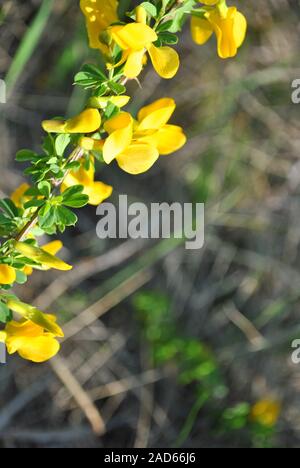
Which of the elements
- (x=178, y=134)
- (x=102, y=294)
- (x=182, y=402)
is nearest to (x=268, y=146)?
(x=102, y=294)

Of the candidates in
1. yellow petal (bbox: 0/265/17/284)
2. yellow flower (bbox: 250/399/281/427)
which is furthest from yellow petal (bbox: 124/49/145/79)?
yellow flower (bbox: 250/399/281/427)

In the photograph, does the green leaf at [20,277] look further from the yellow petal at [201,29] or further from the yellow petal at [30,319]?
the yellow petal at [201,29]

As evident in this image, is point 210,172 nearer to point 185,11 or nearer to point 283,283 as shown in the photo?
point 283,283

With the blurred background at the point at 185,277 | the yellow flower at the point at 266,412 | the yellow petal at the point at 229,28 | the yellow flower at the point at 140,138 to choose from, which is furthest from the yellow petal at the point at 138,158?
the yellow flower at the point at 266,412

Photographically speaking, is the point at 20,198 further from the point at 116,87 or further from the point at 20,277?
the point at 116,87

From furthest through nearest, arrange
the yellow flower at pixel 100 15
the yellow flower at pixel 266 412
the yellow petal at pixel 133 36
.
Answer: the yellow flower at pixel 266 412
the yellow flower at pixel 100 15
the yellow petal at pixel 133 36

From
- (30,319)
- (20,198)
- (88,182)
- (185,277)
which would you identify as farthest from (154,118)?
(185,277)
